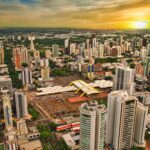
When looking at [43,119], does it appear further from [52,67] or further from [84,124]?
[52,67]

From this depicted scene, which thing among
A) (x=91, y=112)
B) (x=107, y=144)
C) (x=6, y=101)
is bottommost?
(x=107, y=144)

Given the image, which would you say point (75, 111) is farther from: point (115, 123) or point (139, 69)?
point (139, 69)

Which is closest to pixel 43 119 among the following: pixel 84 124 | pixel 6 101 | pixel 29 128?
pixel 29 128

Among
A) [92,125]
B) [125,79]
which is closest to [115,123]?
[92,125]

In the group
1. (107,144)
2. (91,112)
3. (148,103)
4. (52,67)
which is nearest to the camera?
(91,112)

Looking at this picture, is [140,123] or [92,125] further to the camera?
[140,123]

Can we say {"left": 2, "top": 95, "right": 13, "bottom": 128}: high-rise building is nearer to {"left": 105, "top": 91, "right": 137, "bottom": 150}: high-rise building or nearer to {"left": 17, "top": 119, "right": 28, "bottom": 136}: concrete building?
{"left": 17, "top": 119, "right": 28, "bottom": 136}: concrete building
